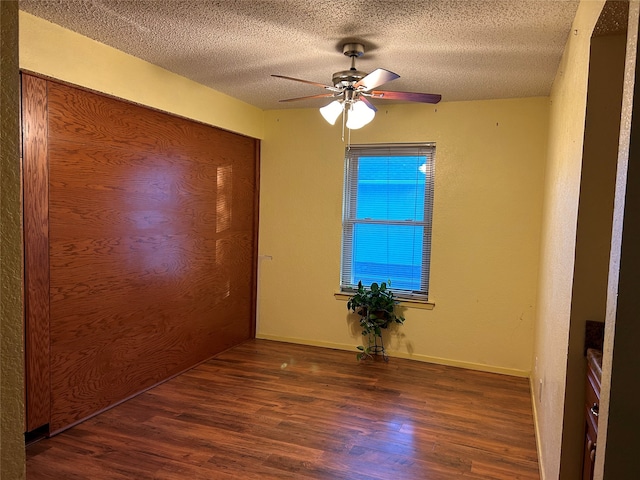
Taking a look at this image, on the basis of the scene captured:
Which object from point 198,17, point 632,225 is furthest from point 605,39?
point 198,17

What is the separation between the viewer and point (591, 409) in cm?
170

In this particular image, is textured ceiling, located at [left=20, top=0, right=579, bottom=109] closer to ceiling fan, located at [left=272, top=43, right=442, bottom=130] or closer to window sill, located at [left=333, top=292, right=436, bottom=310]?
ceiling fan, located at [left=272, top=43, right=442, bottom=130]

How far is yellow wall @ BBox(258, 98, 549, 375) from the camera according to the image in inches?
163

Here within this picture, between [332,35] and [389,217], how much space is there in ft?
7.12

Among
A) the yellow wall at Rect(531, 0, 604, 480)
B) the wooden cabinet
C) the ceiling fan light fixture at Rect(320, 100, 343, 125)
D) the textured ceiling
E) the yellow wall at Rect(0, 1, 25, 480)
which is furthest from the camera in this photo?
the ceiling fan light fixture at Rect(320, 100, 343, 125)

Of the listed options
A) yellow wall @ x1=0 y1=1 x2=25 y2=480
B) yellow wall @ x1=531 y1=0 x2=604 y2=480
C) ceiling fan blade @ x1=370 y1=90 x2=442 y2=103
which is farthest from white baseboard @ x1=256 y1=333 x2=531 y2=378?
yellow wall @ x1=0 y1=1 x2=25 y2=480

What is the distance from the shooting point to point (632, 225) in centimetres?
94

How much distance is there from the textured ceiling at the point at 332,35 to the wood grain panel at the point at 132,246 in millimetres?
527

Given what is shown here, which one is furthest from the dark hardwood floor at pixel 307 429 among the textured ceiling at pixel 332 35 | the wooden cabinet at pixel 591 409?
the textured ceiling at pixel 332 35

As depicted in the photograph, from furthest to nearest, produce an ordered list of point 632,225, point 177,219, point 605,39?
1. point 177,219
2. point 605,39
3. point 632,225

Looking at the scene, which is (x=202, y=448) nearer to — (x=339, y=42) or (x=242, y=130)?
(x=339, y=42)

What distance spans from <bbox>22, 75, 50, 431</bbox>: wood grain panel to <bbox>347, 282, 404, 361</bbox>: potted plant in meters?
2.57

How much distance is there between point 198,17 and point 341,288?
2944 mm

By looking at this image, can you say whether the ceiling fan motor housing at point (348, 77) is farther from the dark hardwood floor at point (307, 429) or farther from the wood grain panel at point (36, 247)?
the dark hardwood floor at point (307, 429)
